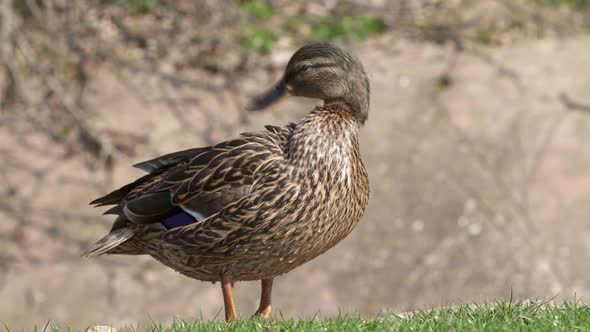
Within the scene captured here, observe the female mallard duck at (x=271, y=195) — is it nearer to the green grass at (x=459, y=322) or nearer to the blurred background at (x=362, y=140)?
the green grass at (x=459, y=322)

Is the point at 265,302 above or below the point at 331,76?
below

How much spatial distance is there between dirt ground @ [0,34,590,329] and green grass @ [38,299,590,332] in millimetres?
3193

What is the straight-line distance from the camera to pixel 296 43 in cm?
1079

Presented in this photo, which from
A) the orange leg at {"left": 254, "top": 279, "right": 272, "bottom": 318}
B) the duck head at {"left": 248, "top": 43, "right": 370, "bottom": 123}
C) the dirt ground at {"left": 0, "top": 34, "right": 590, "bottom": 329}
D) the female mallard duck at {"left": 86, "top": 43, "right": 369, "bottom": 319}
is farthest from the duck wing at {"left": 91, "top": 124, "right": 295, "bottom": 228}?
the dirt ground at {"left": 0, "top": 34, "right": 590, "bottom": 329}

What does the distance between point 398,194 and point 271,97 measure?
4003 millimetres

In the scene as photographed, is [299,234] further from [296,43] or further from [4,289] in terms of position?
[296,43]

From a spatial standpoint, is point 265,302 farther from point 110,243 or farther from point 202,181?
point 110,243

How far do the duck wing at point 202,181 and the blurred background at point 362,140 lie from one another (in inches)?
107

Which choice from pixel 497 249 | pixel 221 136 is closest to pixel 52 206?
pixel 221 136

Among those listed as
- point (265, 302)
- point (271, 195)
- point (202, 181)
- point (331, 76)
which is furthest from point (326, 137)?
point (265, 302)

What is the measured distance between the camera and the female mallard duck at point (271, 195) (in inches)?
183

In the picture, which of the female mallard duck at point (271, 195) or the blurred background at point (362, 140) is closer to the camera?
the female mallard duck at point (271, 195)

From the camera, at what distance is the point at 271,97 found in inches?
202

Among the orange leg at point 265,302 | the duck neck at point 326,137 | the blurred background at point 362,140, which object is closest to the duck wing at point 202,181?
the duck neck at point 326,137
